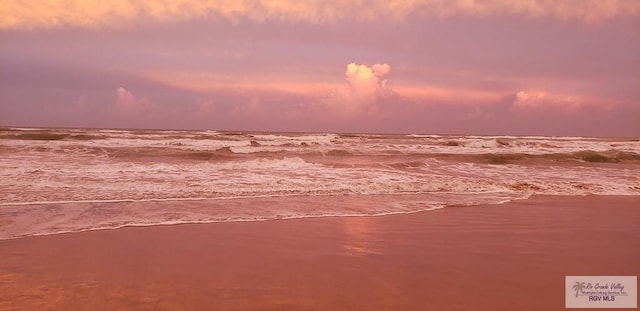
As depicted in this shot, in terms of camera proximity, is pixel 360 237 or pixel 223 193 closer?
pixel 360 237

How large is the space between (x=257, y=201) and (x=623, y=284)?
6467mm

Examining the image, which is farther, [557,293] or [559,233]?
[559,233]

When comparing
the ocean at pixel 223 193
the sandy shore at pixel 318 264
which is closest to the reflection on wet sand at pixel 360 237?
the sandy shore at pixel 318 264

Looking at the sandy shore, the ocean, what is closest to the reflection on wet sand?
the sandy shore

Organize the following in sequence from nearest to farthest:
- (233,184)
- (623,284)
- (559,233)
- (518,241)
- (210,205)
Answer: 1. (623,284)
2. (518,241)
3. (559,233)
4. (210,205)
5. (233,184)

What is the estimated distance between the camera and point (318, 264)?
4770mm

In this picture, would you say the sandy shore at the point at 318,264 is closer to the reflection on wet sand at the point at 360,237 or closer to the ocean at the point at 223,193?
the reflection on wet sand at the point at 360,237

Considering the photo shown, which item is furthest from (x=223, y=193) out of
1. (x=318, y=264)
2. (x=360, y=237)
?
(x=318, y=264)

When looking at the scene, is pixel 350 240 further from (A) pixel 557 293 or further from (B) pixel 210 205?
(B) pixel 210 205

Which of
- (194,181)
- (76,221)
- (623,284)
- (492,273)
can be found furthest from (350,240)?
(194,181)

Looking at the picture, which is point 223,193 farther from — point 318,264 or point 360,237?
point 318,264

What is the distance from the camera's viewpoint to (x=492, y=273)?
445 centimetres

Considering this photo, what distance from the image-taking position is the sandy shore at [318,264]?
12.2 feet

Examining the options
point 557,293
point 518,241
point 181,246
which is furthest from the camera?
point 518,241
